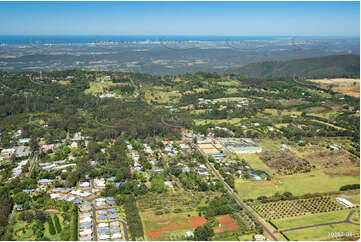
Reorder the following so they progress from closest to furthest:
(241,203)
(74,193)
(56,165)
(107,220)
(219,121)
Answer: (107,220)
(241,203)
(74,193)
(56,165)
(219,121)

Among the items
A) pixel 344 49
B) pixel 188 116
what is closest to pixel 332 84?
pixel 188 116

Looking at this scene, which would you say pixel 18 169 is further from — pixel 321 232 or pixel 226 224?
pixel 321 232

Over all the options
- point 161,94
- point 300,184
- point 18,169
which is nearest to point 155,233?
point 300,184

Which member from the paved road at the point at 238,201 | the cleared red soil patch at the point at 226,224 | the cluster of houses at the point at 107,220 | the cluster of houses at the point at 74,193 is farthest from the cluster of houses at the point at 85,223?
the paved road at the point at 238,201

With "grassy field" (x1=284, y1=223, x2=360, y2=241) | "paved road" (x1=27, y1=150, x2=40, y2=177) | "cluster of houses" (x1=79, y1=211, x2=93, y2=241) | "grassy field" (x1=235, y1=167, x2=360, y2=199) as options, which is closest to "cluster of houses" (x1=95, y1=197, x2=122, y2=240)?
"cluster of houses" (x1=79, y1=211, x2=93, y2=241)

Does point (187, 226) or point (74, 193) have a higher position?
point (74, 193)

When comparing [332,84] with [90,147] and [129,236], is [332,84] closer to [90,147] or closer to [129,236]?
[90,147]

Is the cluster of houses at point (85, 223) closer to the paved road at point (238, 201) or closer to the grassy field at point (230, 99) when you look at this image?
the paved road at point (238, 201)
